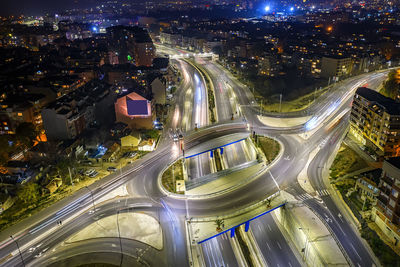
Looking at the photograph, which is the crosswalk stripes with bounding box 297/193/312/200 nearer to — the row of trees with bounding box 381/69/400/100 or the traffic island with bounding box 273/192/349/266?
the traffic island with bounding box 273/192/349/266

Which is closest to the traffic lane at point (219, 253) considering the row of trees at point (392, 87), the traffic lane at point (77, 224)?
the traffic lane at point (77, 224)

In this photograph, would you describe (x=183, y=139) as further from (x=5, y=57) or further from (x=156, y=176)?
(x=5, y=57)

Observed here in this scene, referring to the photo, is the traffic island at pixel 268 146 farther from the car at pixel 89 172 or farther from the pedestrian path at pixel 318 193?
the car at pixel 89 172

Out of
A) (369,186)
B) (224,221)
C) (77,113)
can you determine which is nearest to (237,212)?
(224,221)

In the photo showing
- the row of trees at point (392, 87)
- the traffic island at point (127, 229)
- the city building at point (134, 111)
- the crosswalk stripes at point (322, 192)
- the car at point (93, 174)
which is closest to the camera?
the traffic island at point (127, 229)

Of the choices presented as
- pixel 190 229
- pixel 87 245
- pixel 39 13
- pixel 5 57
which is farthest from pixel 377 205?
pixel 39 13

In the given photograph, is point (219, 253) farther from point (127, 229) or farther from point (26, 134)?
point (26, 134)
